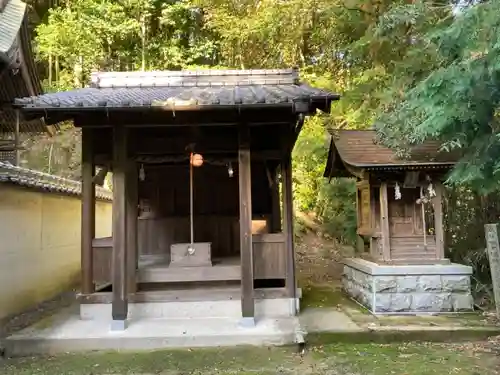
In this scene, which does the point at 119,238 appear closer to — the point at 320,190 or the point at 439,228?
the point at 439,228

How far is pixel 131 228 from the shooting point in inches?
290

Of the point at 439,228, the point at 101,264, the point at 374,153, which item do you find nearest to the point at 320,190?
the point at 374,153

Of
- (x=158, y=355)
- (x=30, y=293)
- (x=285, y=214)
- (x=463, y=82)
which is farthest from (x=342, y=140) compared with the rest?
(x=30, y=293)

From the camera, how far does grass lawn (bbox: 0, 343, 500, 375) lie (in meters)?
5.35

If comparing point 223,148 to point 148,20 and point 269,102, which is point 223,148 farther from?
point 148,20

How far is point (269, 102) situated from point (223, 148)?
4.91 ft

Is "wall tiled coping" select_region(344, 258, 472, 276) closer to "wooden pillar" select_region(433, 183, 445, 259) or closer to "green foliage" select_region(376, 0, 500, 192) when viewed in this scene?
"wooden pillar" select_region(433, 183, 445, 259)

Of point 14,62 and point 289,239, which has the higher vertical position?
point 14,62

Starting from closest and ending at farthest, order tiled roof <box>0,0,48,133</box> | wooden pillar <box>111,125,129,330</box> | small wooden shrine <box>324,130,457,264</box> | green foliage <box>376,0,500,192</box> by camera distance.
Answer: green foliage <box>376,0,500,192</box>, wooden pillar <box>111,125,129,330</box>, tiled roof <box>0,0,48,133</box>, small wooden shrine <box>324,130,457,264</box>

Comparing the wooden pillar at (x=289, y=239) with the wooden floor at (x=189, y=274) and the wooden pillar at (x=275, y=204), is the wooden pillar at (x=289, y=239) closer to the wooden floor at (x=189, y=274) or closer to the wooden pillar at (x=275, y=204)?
the wooden floor at (x=189, y=274)

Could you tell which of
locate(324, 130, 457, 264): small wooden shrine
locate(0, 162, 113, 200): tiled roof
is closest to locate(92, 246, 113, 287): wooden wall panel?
locate(0, 162, 113, 200): tiled roof

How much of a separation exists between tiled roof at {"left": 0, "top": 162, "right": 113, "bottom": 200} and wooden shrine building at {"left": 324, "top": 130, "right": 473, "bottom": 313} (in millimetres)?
5792

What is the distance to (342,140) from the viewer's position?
8602 millimetres

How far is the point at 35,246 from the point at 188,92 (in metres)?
4.71
